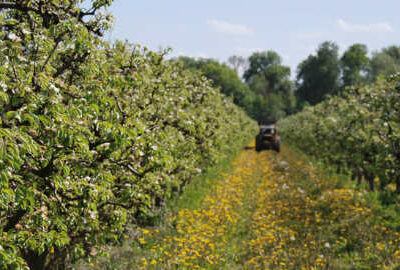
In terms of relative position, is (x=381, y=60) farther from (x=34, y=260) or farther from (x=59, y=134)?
(x=59, y=134)

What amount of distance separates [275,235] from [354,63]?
86.4 meters

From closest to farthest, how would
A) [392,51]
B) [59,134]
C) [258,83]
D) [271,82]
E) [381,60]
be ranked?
[59,134] → [381,60] → [392,51] → [258,83] → [271,82]

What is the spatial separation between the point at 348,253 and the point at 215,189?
530 centimetres

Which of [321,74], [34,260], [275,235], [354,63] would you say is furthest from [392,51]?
[34,260]

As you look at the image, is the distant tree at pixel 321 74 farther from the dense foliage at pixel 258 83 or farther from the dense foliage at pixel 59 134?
the dense foliage at pixel 59 134

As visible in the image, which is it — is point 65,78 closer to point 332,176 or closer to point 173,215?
point 173,215

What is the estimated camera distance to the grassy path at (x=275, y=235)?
590 cm

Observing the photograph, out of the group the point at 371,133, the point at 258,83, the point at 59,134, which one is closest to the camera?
the point at 59,134

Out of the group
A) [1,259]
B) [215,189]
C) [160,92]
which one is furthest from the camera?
[215,189]

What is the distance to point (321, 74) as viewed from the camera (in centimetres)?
8588

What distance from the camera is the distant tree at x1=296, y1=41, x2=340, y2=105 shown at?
85.9 m

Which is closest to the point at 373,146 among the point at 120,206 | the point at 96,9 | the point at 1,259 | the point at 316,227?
the point at 316,227

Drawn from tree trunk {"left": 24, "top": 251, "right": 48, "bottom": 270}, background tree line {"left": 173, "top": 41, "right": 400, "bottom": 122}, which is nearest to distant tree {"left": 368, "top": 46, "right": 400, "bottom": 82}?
background tree line {"left": 173, "top": 41, "right": 400, "bottom": 122}

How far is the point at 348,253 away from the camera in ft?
21.1
